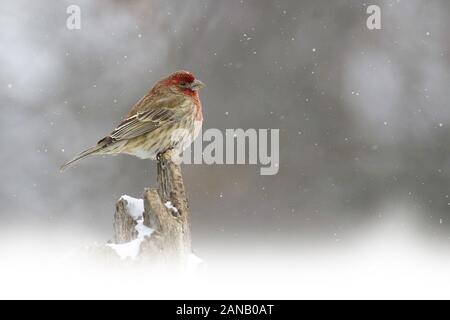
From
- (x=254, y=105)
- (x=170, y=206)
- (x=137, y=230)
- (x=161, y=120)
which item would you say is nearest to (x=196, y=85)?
(x=161, y=120)

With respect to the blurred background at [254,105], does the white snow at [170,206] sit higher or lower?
lower

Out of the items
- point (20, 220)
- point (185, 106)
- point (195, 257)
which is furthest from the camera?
point (20, 220)

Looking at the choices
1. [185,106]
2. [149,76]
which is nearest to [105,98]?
[149,76]

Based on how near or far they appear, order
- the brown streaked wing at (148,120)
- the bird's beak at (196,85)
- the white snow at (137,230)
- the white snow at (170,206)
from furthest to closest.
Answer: the bird's beak at (196,85), the brown streaked wing at (148,120), the white snow at (170,206), the white snow at (137,230)

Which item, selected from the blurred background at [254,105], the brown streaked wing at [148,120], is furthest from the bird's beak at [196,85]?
the blurred background at [254,105]

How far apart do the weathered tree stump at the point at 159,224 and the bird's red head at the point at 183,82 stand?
1.75 m

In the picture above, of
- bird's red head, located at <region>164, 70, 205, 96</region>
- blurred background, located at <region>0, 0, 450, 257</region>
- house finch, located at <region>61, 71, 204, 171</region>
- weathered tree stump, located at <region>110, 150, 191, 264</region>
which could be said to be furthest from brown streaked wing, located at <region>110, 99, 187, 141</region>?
blurred background, located at <region>0, 0, 450, 257</region>

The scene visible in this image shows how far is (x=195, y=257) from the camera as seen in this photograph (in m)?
4.84

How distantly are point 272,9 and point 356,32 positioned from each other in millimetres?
1370

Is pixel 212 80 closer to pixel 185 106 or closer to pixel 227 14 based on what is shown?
pixel 227 14

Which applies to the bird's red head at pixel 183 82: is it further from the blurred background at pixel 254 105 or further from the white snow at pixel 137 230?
the blurred background at pixel 254 105

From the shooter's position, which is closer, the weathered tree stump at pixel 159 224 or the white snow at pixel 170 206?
the weathered tree stump at pixel 159 224

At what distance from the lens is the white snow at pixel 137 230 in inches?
185

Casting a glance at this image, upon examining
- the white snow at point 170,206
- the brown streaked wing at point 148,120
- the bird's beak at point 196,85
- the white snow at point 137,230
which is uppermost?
the bird's beak at point 196,85
